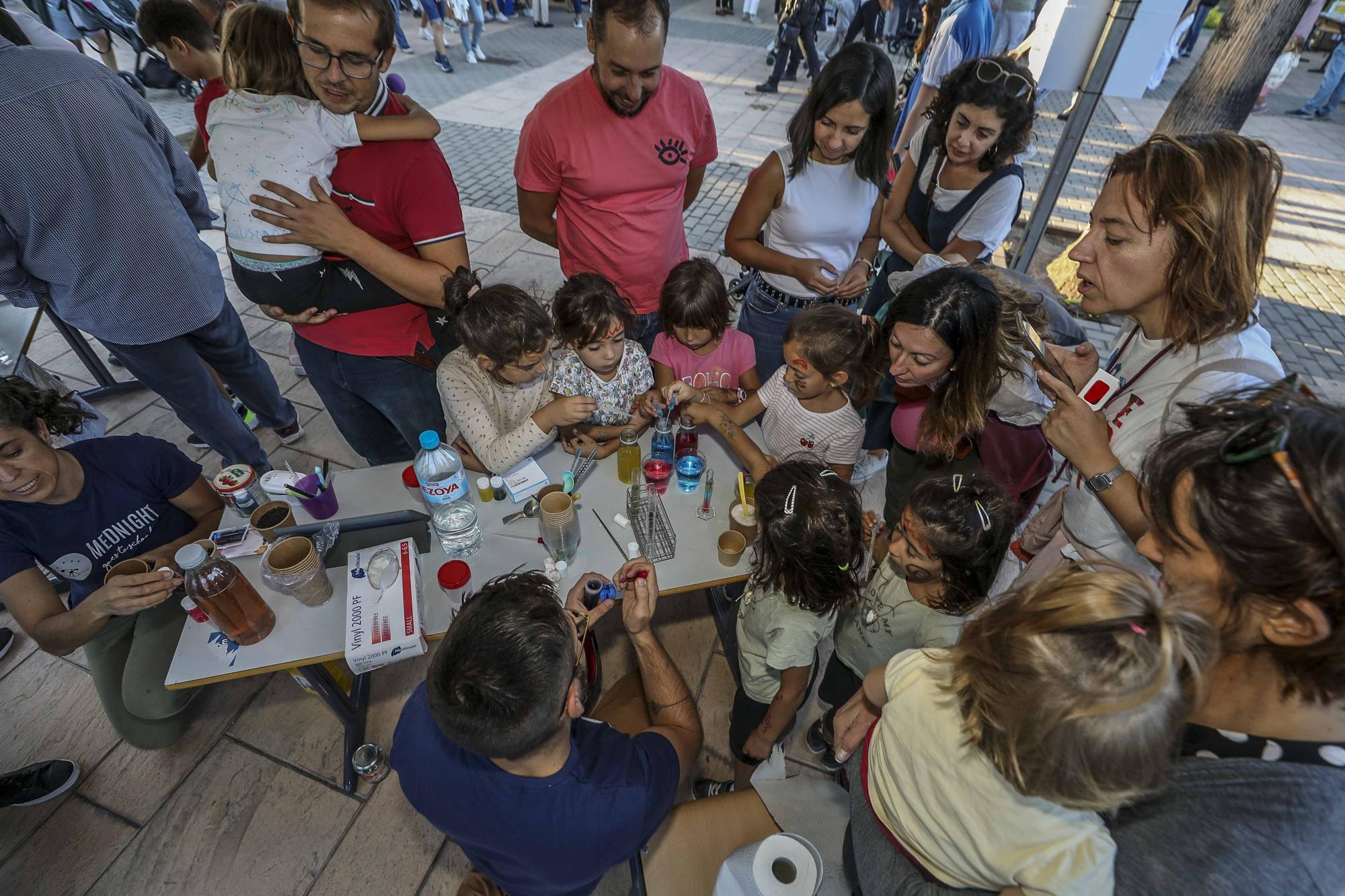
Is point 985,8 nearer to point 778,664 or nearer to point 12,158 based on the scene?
point 778,664

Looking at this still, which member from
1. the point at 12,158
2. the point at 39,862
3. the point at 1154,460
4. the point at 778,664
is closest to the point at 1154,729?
the point at 1154,460

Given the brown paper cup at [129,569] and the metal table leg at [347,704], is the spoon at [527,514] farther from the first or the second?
the brown paper cup at [129,569]

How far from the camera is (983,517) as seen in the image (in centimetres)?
183

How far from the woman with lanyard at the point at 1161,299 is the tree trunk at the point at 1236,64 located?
14.3ft

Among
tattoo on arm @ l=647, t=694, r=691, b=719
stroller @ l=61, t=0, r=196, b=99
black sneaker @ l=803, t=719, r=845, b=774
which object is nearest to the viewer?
tattoo on arm @ l=647, t=694, r=691, b=719

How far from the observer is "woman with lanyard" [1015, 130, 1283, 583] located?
1.63 metres

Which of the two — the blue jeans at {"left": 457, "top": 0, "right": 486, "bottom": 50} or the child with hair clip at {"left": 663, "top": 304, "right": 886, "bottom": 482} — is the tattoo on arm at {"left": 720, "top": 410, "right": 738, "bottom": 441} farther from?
the blue jeans at {"left": 457, "top": 0, "right": 486, "bottom": 50}

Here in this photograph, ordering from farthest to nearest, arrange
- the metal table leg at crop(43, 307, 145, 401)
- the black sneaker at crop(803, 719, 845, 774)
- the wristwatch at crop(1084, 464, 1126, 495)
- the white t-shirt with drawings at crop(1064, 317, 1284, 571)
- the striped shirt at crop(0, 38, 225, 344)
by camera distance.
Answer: the metal table leg at crop(43, 307, 145, 401) → the black sneaker at crop(803, 719, 845, 774) → the striped shirt at crop(0, 38, 225, 344) → the wristwatch at crop(1084, 464, 1126, 495) → the white t-shirt with drawings at crop(1064, 317, 1284, 571)

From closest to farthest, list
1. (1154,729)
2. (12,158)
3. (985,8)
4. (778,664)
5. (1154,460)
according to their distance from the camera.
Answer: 1. (1154,729)
2. (1154,460)
3. (778,664)
4. (12,158)
5. (985,8)

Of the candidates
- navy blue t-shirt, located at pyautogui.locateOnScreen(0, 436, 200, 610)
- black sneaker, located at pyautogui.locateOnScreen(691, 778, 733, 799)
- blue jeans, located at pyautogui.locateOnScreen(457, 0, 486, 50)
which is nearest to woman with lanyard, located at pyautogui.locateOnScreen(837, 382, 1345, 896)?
black sneaker, located at pyautogui.locateOnScreen(691, 778, 733, 799)

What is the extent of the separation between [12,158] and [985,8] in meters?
7.01

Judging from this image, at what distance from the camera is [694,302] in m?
2.76

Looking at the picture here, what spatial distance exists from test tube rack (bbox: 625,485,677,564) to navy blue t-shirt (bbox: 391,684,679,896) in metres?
0.80

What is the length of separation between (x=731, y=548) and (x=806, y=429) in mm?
778
